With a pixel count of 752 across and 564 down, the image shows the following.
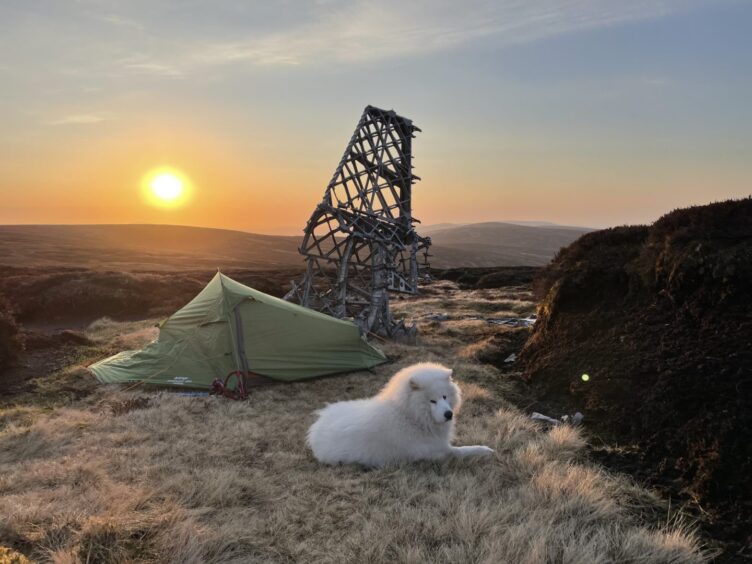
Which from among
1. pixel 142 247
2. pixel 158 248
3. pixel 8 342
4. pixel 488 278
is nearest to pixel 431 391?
pixel 8 342

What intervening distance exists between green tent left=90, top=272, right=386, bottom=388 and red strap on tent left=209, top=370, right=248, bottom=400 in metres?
0.20

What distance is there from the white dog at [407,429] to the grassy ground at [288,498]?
0.68 ft

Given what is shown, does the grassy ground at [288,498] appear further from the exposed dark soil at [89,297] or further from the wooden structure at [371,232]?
the exposed dark soil at [89,297]

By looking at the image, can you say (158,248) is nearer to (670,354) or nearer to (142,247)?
(142,247)

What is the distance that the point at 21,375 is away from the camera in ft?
39.4

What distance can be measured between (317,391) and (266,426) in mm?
2631

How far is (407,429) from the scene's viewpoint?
5953mm

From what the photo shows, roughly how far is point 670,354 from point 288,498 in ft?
22.3

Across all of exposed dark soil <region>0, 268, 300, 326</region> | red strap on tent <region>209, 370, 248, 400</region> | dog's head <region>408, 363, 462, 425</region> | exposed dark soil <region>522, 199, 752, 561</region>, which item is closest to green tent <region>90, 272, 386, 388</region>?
red strap on tent <region>209, 370, 248, 400</region>

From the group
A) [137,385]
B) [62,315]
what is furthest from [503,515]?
[62,315]

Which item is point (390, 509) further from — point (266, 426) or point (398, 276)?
point (398, 276)

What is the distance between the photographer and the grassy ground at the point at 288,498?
12.9 feet

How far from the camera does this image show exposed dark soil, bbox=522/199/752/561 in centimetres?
536

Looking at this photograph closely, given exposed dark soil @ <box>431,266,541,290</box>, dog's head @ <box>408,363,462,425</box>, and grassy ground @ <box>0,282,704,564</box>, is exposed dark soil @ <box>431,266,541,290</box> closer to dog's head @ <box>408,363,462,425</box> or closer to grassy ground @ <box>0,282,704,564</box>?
grassy ground @ <box>0,282,704,564</box>
